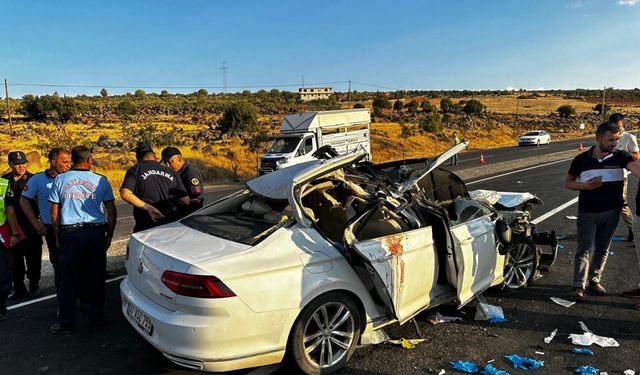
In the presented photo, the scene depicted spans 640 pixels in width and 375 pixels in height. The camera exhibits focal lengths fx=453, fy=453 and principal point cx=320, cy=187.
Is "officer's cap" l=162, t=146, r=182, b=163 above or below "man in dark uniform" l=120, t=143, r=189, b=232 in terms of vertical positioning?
above

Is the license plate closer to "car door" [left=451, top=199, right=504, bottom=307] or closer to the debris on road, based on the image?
"car door" [left=451, top=199, right=504, bottom=307]

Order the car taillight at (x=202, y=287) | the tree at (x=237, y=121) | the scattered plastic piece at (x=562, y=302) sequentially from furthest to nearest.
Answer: the tree at (x=237, y=121), the scattered plastic piece at (x=562, y=302), the car taillight at (x=202, y=287)

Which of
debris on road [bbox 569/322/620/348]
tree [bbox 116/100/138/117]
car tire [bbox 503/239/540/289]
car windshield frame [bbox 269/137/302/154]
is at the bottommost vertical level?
debris on road [bbox 569/322/620/348]

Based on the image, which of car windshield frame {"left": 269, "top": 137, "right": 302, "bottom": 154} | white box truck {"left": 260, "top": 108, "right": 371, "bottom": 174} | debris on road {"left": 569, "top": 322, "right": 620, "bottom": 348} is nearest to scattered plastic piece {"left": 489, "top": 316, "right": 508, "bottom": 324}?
debris on road {"left": 569, "top": 322, "right": 620, "bottom": 348}

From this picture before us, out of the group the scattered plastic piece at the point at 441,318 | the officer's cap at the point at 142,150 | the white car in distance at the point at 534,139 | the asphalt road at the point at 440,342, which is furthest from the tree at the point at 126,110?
the scattered plastic piece at the point at 441,318

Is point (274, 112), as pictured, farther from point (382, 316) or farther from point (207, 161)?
point (382, 316)

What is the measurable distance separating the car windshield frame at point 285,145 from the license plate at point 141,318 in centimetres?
1662

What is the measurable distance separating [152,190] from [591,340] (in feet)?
14.9

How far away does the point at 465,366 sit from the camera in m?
3.58

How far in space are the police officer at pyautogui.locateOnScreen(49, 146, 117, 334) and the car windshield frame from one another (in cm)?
1569

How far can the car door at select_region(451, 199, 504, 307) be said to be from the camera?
4.16m

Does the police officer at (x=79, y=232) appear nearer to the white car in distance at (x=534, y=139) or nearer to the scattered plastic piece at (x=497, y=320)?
the scattered plastic piece at (x=497, y=320)

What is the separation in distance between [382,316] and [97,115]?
6537cm

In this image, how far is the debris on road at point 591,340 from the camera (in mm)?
3977
